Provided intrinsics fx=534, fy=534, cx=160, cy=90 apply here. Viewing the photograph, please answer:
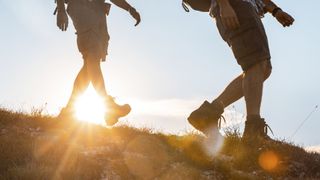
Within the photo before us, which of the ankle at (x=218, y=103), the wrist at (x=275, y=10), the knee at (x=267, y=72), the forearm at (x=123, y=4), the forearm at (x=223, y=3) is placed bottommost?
the ankle at (x=218, y=103)

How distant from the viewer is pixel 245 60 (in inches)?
234

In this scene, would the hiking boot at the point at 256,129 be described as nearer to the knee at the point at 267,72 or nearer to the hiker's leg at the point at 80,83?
the knee at the point at 267,72

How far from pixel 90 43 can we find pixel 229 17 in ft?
6.51

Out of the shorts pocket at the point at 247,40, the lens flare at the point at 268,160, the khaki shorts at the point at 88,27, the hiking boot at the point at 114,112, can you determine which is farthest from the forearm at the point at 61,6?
the lens flare at the point at 268,160

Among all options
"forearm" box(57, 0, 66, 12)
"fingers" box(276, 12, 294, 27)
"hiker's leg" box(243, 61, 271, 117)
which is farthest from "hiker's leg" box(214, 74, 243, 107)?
"forearm" box(57, 0, 66, 12)

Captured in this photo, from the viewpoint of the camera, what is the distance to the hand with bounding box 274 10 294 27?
20.3ft

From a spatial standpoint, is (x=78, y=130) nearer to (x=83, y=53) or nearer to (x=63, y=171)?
(x=83, y=53)

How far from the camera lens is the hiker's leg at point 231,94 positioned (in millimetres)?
6234

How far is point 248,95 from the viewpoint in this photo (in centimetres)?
604

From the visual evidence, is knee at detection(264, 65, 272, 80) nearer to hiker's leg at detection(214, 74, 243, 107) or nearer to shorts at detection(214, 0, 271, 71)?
shorts at detection(214, 0, 271, 71)

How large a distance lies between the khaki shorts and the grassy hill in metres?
0.98

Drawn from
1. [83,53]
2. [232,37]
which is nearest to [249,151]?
[232,37]

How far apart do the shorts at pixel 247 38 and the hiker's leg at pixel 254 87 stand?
8 cm

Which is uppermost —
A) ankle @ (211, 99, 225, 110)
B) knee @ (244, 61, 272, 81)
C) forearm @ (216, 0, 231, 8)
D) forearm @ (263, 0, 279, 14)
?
forearm @ (263, 0, 279, 14)
